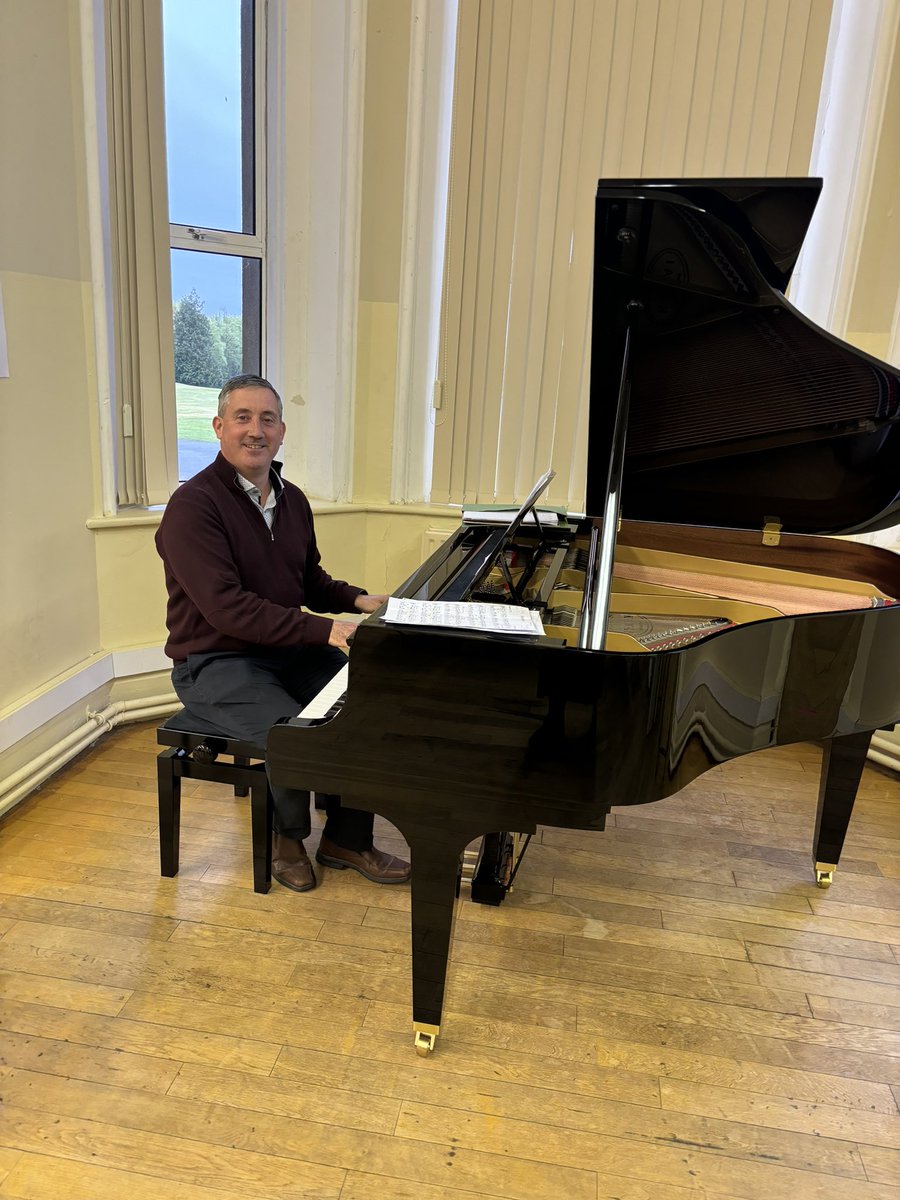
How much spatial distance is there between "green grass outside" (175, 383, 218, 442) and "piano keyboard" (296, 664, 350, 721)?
6.57 feet

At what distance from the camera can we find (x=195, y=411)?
3.47 m

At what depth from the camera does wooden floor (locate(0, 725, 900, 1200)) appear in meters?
1.46

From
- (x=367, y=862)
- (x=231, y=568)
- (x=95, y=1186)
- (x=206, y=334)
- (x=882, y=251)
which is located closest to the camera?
(x=95, y=1186)

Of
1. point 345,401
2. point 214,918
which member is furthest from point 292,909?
point 345,401

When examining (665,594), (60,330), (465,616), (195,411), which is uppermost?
(60,330)

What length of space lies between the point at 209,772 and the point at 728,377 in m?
1.71

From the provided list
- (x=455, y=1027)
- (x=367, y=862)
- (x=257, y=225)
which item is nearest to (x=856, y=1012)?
(x=455, y=1027)

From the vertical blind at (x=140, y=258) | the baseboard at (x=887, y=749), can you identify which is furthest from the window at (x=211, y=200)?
the baseboard at (x=887, y=749)

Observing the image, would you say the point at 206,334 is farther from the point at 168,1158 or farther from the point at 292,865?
the point at 168,1158

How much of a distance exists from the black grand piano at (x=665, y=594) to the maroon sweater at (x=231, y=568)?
0.45 meters

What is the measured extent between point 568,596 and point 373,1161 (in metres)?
1.23

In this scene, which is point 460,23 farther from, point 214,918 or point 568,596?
point 214,918

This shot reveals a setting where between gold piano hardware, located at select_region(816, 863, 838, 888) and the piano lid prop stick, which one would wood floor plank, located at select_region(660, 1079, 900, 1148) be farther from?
the piano lid prop stick

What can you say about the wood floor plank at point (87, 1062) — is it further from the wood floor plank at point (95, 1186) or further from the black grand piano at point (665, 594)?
the black grand piano at point (665, 594)
